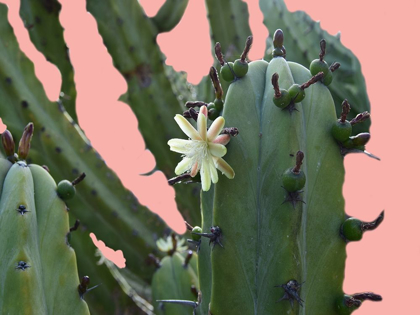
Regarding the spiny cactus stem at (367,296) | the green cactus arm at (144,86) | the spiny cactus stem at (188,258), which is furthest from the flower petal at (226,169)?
the green cactus arm at (144,86)

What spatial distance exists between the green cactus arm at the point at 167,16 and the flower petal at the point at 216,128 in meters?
1.79

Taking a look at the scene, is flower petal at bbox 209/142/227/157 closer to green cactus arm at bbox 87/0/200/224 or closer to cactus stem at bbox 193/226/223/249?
cactus stem at bbox 193/226/223/249

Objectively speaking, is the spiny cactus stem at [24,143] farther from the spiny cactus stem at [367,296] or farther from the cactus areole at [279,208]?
the spiny cactus stem at [367,296]

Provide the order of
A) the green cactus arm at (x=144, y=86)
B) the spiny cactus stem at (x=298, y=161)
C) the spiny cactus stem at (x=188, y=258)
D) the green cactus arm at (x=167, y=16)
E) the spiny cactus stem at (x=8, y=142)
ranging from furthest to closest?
1. the green cactus arm at (x=167, y=16)
2. the green cactus arm at (x=144, y=86)
3. the spiny cactus stem at (x=188, y=258)
4. the spiny cactus stem at (x=8, y=142)
5. the spiny cactus stem at (x=298, y=161)

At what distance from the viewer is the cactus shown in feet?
3.84

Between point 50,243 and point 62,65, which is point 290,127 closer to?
point 50,243

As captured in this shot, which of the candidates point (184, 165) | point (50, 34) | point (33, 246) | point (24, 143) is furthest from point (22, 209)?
point (50, 34)

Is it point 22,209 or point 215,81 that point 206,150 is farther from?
point 22,209

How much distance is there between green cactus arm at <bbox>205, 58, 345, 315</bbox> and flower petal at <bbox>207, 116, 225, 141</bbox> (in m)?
0.05

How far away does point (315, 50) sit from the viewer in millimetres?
2561

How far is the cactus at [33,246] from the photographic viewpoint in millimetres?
1172

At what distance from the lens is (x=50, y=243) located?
1.26m

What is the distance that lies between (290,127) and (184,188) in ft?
5.07

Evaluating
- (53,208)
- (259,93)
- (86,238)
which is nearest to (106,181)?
(86,238)
